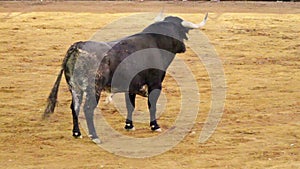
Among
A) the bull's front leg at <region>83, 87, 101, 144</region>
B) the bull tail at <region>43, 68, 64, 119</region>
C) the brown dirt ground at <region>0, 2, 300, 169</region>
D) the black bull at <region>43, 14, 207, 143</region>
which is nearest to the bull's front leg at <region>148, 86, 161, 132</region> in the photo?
the black bull at <region>43, 14, 207, 143</region>

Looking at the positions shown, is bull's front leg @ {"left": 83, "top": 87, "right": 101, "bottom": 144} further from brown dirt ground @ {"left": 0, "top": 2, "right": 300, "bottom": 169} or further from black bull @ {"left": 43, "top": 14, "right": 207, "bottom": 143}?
brown dirt ground @ {"left": 0, "top": 2, "right": 300, "bottom": 169}

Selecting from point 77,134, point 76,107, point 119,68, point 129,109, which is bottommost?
point 77,134

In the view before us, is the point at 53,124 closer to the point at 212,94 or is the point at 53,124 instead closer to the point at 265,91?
the point at 212,94

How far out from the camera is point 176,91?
1208 cm

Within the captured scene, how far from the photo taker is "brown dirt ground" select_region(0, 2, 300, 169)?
846 centimetres

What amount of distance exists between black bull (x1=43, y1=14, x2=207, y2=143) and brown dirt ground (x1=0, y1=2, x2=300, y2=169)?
42 centimetres

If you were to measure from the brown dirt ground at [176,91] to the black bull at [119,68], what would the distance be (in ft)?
1.38

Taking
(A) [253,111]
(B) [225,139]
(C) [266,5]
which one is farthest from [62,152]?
(C) [266,5]

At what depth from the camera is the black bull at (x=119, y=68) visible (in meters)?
8.98

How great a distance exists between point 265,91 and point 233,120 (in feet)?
7.27

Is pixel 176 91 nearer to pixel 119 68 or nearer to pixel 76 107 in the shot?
pixel 119 68

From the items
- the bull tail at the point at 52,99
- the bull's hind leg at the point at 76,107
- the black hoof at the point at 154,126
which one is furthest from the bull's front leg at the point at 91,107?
the black hoof at the point at 154,126

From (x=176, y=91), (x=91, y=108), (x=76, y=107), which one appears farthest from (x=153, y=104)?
(x=176, y=91)

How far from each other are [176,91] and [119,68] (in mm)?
3068
